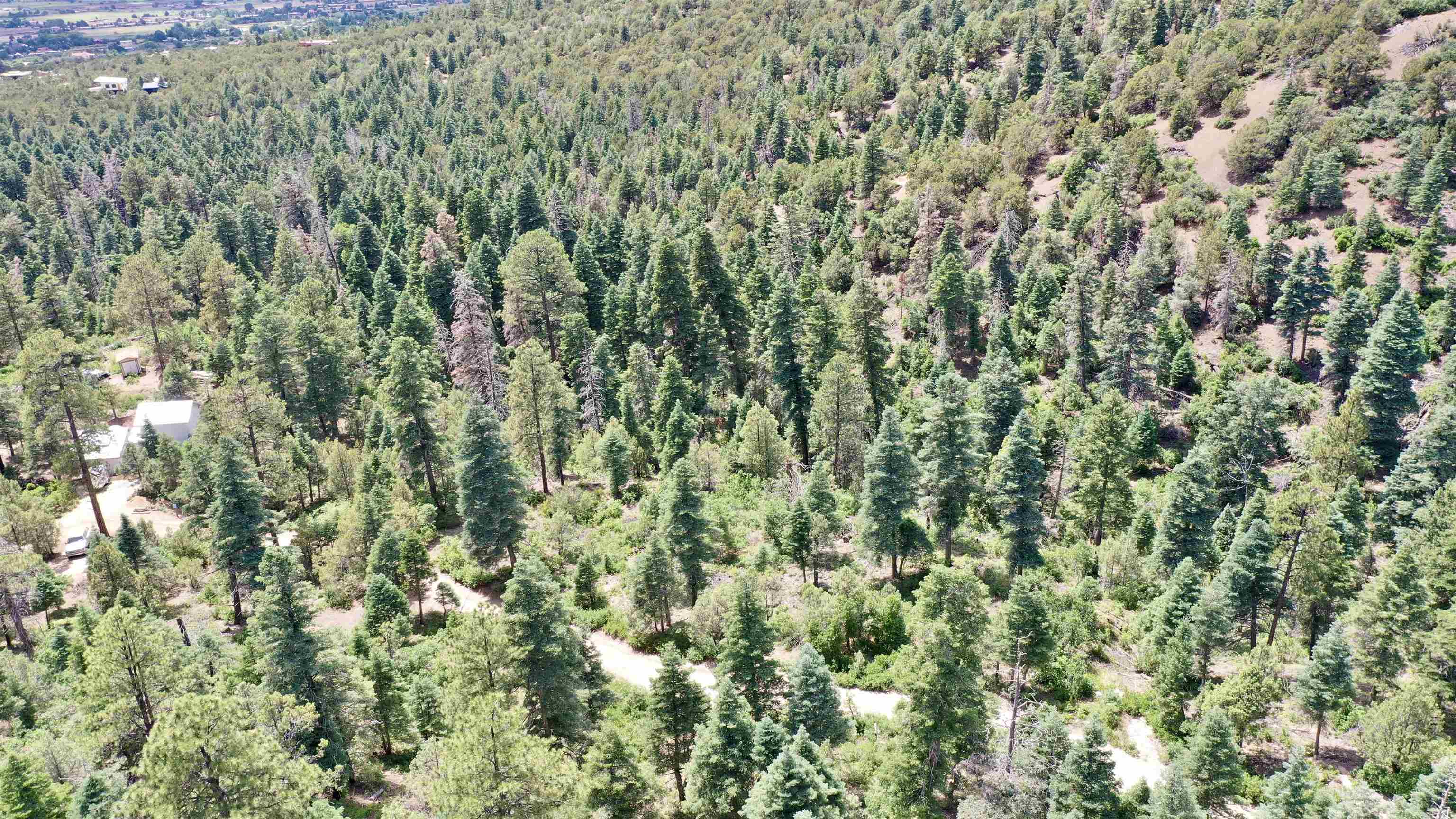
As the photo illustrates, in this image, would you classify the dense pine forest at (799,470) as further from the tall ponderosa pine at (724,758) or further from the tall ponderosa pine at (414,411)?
the tall ponderosa pine at (414,411)

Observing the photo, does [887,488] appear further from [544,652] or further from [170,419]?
[170,419]

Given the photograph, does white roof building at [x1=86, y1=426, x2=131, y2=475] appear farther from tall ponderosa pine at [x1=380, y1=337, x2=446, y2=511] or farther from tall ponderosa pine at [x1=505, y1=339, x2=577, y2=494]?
tall ponderosa pine at [x1=505, y1=339, x2=577, y2=494]

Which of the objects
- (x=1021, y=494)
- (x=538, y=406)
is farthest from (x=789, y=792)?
(x=538, y=406)

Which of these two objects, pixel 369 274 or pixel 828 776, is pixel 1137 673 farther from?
pixel 369 274

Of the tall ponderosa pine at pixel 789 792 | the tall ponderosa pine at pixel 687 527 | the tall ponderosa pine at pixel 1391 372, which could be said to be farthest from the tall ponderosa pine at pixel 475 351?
the tall ponderosa pine at pixel 1391 372

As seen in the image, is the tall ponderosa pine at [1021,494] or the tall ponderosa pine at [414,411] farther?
the tall ponderosa pine at [414,411]

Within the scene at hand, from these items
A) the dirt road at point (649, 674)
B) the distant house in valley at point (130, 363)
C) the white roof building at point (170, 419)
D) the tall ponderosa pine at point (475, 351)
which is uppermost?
the tall ponderosa pine at point (475, 351)

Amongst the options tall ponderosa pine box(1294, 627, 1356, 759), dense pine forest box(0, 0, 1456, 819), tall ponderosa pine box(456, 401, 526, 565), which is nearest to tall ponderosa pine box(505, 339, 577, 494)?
dense pine forest box(0, 0, 1456, 819)

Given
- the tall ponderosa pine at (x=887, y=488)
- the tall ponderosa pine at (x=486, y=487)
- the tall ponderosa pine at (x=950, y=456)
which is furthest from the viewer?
the tall ponderosa pine at (x=486, y=487)

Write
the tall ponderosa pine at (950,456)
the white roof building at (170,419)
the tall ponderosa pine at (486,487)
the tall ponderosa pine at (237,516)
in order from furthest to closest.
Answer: the white roof building at (170,419), the tall ponderosa pine at (486,487), the tall ponderosa pine at (950,456), the tall ponderosa pine at (237,516)
